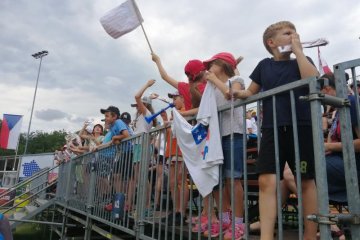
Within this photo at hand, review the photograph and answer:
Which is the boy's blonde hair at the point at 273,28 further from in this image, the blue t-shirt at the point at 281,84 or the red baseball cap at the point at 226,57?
the red baseball cap at the point at 226,57

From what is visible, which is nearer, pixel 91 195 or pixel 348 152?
pixel 348 152

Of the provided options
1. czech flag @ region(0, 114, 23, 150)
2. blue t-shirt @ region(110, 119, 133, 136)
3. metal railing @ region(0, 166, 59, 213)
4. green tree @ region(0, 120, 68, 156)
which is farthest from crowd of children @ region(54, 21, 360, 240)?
green tree @ region(0, 120, 68, 156)

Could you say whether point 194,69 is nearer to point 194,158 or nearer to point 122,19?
point 194,158

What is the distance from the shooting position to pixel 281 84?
8.01ft

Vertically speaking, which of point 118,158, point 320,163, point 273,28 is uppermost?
point 273,28

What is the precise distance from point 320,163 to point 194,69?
191cm

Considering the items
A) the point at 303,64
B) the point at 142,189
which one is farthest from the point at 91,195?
the point at 303,64

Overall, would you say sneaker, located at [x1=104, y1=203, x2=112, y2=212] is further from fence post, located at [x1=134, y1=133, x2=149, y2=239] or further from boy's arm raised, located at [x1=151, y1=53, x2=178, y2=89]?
boy's arm raised, located at [x1=151, y1=53, x2=178, y2=89]

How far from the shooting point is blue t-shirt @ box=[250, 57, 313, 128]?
7.34 feet

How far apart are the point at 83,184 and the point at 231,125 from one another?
4789 millimetres

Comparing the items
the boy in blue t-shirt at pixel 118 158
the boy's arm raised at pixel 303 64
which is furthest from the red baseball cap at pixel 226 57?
the boy in blue t-shirt at pixel 118 158

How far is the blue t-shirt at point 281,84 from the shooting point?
2.24m

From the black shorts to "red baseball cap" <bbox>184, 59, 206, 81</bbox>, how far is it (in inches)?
51.4

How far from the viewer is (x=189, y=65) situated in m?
3.48
